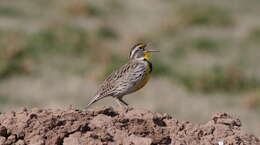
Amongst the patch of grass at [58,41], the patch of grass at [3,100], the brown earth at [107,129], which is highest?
the patch of grass at [58,41]

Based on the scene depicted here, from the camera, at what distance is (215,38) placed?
78.4 ft

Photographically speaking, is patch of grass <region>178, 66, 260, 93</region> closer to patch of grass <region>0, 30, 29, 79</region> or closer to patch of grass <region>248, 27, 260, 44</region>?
patch of grass <region>0, 30, 29, 79</region>

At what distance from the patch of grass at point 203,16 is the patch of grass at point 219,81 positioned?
7.59m

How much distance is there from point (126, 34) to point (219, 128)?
16.9 meters

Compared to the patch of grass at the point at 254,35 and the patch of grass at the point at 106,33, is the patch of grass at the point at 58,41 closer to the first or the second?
the patch of grass at the point at 106,33

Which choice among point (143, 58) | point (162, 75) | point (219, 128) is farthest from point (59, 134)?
point (162, 75)

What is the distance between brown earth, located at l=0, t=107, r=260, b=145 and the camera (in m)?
6.94

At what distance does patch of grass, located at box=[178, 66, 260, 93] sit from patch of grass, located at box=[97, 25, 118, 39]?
534 cm

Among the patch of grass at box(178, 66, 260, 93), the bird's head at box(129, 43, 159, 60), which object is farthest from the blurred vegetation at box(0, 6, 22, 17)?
the bird's head at box(129, 43, 159, 60)

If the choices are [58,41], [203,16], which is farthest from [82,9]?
[58,41]

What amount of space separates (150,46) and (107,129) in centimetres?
1564

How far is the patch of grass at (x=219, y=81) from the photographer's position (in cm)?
1809

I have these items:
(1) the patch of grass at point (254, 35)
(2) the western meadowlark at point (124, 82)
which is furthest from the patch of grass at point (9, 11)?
(2) the western meadowlark at point (124, 82)

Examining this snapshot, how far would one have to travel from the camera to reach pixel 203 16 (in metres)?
26.8
